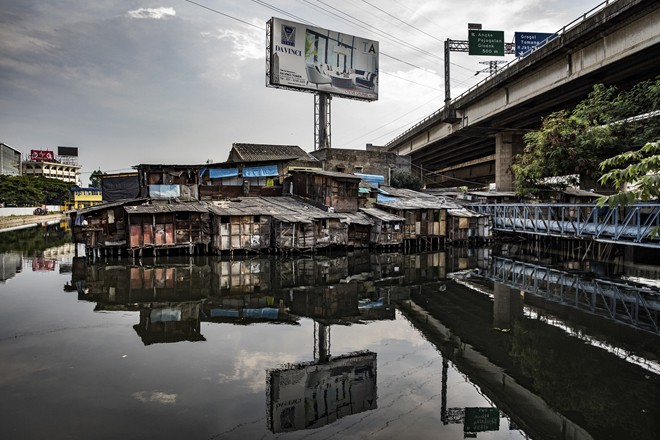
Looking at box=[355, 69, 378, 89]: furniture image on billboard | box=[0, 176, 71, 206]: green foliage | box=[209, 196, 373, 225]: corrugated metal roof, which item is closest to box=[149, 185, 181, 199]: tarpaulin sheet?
box=[209, 196, 373, 225]: corrugated metal roof

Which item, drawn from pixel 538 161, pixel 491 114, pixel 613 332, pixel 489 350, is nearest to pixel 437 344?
pixel 489 350

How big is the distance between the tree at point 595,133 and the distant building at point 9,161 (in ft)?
359

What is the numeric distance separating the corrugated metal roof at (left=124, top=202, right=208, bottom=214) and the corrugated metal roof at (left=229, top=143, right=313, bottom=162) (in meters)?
12.7

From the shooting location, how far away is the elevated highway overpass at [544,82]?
20359 mm

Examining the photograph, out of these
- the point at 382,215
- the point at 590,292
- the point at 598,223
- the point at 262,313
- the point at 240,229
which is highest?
the point at 382,215

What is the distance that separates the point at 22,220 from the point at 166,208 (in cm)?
3767

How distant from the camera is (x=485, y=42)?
33.6 m

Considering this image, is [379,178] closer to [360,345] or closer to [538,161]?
[538,161]

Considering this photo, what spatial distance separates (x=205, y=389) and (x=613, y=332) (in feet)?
33.2

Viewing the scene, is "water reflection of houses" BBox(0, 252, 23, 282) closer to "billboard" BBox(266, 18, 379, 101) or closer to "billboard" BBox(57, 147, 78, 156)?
"billboard" BBox(266, 18, 379, 101)

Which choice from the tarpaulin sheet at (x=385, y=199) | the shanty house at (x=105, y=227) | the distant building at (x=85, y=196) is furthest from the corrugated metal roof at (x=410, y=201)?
the distant building at (x=85, y=196)

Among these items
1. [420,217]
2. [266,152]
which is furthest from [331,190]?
[266,152]

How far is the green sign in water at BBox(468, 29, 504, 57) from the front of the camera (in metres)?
A: 33.2

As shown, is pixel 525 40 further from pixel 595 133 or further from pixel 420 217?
pixel 420 217
